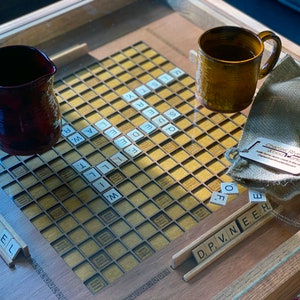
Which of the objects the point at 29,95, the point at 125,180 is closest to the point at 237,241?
the point at 125,180

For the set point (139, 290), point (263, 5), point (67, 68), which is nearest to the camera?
point (139, 290)

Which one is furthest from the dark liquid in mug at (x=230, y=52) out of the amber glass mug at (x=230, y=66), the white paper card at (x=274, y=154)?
the white paper card at (x=274, y=154)

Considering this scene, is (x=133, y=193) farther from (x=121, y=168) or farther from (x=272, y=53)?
(x=272, y=53)

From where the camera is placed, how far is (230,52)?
765 mm

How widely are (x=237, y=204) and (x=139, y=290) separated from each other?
16cm

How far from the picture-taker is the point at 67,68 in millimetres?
881

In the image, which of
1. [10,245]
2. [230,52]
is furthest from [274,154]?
[10,245]

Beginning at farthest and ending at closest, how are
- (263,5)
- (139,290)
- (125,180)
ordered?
1. (263,5)
2. (125,180)
3. (139,290)

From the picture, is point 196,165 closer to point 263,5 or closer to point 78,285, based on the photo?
point 78,285

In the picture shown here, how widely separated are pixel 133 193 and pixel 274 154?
18cm

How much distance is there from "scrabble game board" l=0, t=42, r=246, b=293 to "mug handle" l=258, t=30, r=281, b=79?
2.8 inches

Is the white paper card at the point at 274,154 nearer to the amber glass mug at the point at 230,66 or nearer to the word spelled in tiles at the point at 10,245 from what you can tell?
the amber glass mug at the point at 230,66

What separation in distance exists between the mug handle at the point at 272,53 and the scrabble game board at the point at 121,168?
7 centimetres

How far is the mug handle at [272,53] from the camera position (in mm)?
767
